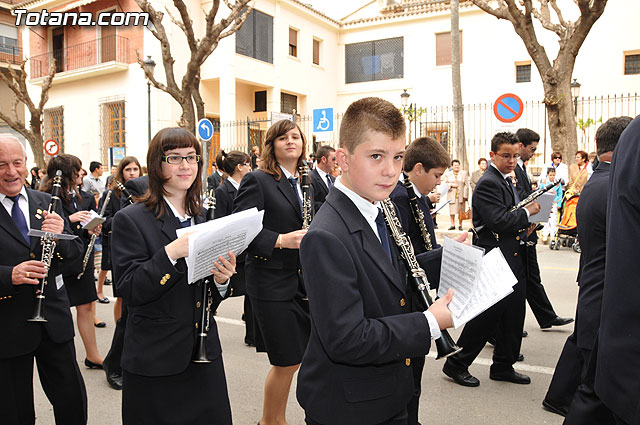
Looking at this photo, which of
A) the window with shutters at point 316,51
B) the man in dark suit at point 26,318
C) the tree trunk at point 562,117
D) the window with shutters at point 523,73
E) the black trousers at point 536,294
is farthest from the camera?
the window with shutters at point 316,51

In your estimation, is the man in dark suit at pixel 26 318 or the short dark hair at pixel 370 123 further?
the man in dark suit at pixel 26 318

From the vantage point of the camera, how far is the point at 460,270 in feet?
6.91

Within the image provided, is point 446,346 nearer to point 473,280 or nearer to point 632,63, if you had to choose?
point 473,280

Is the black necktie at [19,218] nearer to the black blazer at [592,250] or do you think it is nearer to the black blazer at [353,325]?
the black blazer at [353,325]

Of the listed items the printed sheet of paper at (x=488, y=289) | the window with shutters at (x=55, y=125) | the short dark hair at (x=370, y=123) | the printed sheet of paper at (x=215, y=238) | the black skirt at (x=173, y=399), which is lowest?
the black skirt at (x=173, y=399)

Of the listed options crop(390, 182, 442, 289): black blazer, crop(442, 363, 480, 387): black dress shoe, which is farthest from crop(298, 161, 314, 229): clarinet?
crop(442, 363, 480, 387): black dress shoe

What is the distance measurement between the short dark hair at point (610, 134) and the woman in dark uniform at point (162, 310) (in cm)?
255

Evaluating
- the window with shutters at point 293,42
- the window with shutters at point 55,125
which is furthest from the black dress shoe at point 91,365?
the window with shutters at point 55,125

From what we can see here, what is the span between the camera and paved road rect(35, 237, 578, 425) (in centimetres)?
404

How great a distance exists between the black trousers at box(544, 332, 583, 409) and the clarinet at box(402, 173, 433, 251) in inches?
50.7

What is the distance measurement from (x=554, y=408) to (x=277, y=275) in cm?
244

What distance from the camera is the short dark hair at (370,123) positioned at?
6.57 feet

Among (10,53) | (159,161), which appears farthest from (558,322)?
(10,53)

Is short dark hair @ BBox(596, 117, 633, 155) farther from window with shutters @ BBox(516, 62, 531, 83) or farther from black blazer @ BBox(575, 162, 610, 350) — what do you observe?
window with shutters @ BBox(516, 62, 531, 83)
